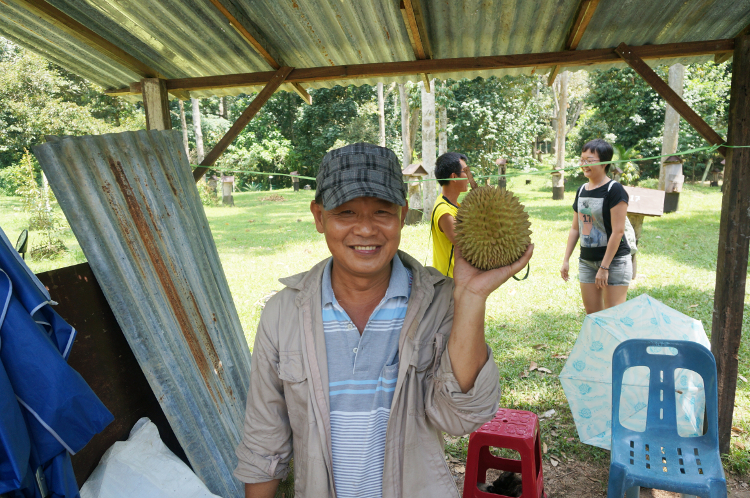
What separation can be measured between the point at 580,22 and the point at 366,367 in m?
2.55

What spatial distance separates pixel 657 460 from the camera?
2.34m

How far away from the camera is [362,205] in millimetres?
1484

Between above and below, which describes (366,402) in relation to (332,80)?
below

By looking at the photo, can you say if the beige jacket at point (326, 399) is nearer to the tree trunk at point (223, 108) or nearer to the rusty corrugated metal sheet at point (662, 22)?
the rusty corrugated metal sheet at point (662, 22)

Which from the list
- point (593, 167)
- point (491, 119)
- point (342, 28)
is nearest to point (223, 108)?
point (491, 119)

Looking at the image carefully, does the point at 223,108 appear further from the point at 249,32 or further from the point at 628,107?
the point at 249,32

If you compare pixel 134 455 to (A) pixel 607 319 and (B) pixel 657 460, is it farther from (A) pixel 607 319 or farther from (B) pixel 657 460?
(A) pixel 607 319

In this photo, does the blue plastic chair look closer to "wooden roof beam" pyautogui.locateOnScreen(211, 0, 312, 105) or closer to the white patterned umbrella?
the white patterned umbrella

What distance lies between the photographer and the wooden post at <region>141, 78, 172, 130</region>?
360 centimetres

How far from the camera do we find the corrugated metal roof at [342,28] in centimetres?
274

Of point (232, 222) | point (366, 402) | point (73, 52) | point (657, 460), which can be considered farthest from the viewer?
point (232, 222)

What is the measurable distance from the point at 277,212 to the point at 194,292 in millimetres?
12257

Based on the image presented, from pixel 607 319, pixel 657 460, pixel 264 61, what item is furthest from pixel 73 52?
pixel 657 460

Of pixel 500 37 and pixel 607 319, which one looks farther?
pixel 500 37
